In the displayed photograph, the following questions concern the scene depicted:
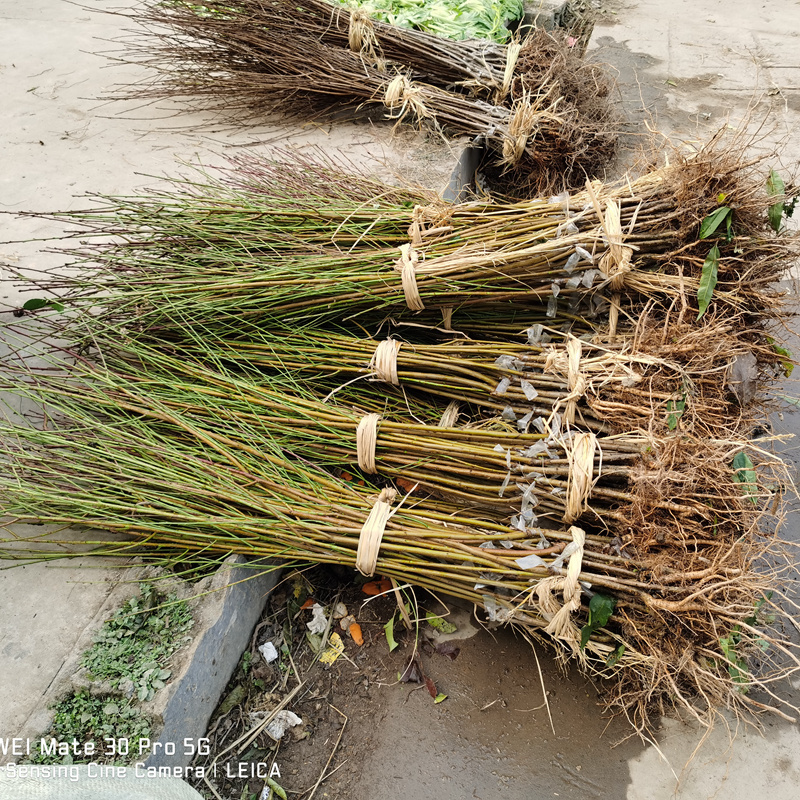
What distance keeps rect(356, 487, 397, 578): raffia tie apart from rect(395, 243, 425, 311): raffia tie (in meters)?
0.72

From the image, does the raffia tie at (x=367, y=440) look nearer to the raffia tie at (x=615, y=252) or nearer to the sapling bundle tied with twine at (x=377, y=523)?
the sapling bundle tied with twine at (x=377, y=523)

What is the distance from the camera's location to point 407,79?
356 cm

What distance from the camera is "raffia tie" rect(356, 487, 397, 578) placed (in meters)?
1.77

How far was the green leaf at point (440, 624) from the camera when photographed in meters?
2.07

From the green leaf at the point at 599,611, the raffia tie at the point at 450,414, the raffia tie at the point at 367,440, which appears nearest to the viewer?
the green leaf at the point at 599,611

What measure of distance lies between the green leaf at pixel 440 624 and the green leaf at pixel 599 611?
560mm

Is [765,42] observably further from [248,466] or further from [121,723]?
[121,723]

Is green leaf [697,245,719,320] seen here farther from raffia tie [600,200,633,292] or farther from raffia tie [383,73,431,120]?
raffia tie [383,73,431,120]

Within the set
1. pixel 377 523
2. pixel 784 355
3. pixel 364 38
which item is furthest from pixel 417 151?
pixel 377 523

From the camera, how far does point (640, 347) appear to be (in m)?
1.89

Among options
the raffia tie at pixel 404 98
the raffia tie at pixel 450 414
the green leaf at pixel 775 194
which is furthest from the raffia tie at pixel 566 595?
the raffia tie at pixel 404 98

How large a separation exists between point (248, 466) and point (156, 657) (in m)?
0.59

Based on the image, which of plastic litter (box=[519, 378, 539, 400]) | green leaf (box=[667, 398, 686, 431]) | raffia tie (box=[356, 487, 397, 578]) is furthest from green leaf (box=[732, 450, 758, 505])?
raffia tie (box=[356, 487, 397, 578])

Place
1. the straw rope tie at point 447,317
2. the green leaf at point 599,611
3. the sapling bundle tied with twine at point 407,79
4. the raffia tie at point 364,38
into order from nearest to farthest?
the green leaf at point 599,611, the straw rope tie at point 447,317, the sapling bundle tied with twine at point 407,79, the raffia tie at point 364,38
